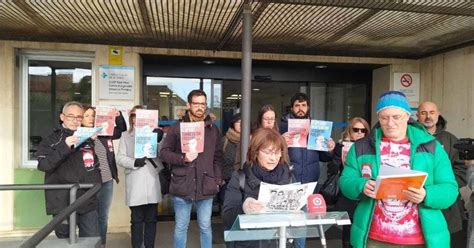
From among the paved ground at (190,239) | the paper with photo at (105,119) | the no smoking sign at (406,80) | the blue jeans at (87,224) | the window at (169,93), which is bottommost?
the paved ground at (190,239)

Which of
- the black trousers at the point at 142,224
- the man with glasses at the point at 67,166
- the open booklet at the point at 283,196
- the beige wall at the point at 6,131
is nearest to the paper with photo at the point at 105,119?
the man with glasses at the point at 67,166

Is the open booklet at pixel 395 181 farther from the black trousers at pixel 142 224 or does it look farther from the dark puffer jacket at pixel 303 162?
the black trousers at pixel 142 224

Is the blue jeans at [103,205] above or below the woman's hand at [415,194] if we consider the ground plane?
below

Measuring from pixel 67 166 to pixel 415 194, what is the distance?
2537 millimetres

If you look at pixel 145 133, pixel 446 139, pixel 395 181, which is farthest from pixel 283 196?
pixel 446 139

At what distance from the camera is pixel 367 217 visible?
88.9 inches

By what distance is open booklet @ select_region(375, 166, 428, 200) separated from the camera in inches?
76.1

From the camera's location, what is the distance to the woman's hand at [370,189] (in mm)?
2113

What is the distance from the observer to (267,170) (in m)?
2.33

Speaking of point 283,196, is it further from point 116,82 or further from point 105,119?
point 116,82

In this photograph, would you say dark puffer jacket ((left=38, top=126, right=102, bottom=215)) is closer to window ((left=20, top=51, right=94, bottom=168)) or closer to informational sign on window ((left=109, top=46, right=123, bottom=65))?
informational sign on window ((left=109, top=46, right=123, bottom=65))

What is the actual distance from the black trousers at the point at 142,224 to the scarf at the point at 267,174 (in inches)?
86.1

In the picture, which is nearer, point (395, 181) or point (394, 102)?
point (395, 181)

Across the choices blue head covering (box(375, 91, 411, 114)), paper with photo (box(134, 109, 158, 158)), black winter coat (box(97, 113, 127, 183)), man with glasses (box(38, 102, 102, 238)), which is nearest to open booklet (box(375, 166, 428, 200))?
blue head covering (box(375, 91, 411, 114))
